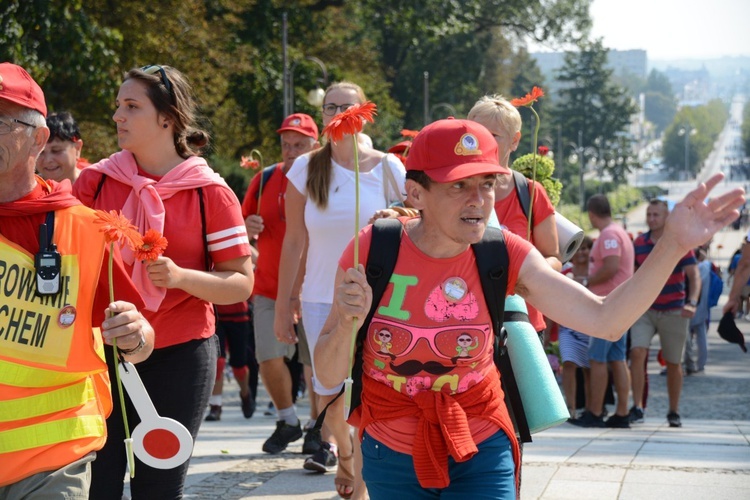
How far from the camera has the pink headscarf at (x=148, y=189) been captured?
3.93 m

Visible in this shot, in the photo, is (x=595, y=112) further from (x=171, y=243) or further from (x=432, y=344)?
(x=432, y=344)

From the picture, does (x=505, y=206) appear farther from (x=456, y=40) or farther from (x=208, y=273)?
(x=456, y=40)

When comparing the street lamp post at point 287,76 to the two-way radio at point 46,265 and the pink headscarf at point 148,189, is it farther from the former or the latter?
the two-way radio at point 46,265

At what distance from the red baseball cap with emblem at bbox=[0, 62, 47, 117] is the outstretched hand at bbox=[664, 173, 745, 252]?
1.75 metres

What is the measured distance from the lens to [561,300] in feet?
11.0

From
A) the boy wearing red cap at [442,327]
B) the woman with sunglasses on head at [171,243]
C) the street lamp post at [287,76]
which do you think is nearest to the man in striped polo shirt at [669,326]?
the woman with sunglasses on head at [171,243]

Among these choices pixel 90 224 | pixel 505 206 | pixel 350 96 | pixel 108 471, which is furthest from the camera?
pixel 350 96

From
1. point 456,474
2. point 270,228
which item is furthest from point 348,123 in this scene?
point 270,228

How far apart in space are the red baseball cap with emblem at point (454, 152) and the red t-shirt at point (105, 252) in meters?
0.92

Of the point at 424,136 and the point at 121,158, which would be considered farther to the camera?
the point at 121,158

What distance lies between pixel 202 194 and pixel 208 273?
0.30m

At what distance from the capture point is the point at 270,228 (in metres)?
7.48

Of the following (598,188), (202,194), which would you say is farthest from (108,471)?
(598,188)

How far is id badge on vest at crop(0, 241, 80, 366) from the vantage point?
9.71 ft
